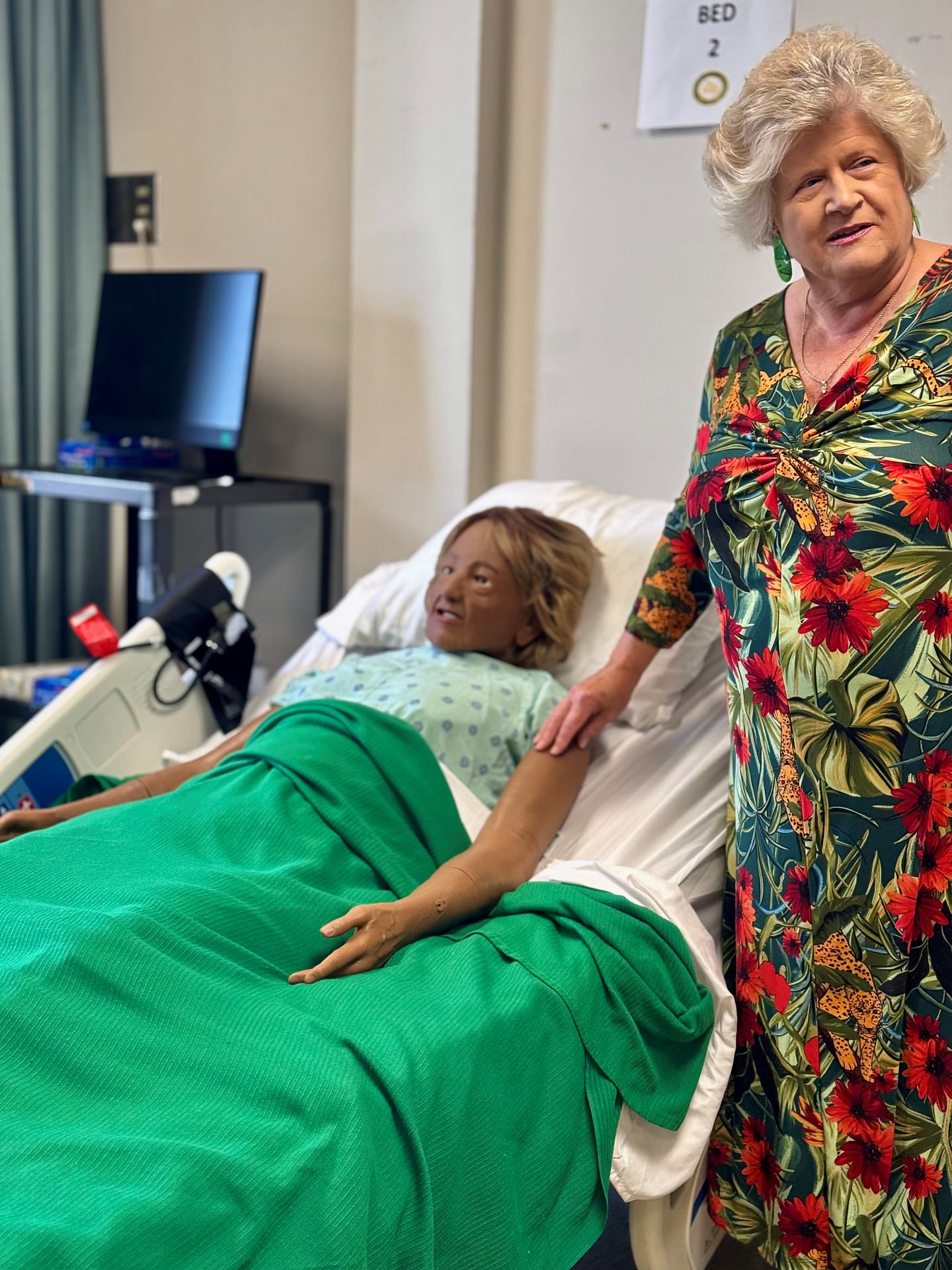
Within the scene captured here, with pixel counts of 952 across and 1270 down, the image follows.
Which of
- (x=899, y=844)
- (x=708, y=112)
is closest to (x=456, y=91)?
(x=708, y=112)

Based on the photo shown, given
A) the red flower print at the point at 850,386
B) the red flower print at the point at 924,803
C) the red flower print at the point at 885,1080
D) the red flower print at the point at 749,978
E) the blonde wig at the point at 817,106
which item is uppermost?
the blonde wig at the point at 817,106

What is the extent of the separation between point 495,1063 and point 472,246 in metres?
1.72

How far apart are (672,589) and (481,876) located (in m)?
0.45

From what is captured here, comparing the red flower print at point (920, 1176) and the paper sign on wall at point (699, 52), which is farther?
the paper sign on wall at point (699, 52)

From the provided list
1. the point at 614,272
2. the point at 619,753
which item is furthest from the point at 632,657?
the point at 614,272

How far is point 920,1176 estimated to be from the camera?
123cm

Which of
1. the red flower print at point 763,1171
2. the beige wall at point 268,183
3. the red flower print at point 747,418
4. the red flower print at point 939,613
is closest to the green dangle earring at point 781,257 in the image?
the red flower print at point 747,418

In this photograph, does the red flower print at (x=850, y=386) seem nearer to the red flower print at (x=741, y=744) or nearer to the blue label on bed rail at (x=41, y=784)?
the red flower print at (x=741, y=744)

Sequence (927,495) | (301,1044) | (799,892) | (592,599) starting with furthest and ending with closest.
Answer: (592,599) < (799,892) < (927,495) < (301,1044)

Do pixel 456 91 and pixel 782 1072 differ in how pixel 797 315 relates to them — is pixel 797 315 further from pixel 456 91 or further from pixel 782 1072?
pixel 456 91

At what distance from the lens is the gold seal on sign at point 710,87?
215 cm

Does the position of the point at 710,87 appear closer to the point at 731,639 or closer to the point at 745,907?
the point at 731,639

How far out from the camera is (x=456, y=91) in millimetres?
2357

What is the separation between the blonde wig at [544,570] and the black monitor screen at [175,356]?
96 centimetres
